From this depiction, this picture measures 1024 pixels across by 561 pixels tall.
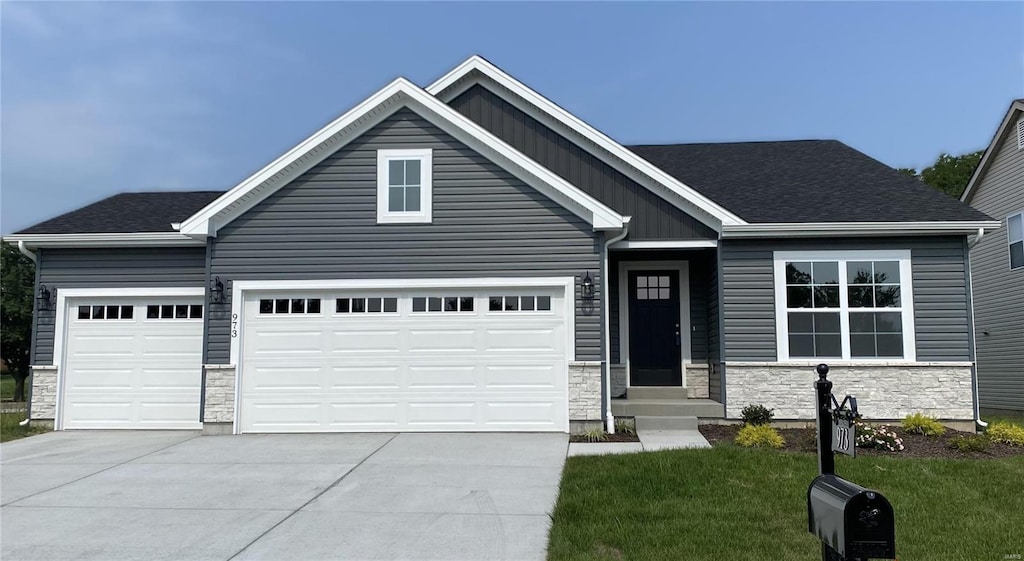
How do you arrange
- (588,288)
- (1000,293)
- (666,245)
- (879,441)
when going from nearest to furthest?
(879,441)
(588,288)
(666,245)
(1000,293)

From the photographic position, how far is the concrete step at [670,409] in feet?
35.7

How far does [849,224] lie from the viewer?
10766 mm

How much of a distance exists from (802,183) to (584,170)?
407 cm

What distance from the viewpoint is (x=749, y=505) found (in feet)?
20.5

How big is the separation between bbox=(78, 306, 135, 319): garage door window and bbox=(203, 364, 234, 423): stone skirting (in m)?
2.42

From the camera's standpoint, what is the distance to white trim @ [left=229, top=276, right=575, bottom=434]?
34.6 feet

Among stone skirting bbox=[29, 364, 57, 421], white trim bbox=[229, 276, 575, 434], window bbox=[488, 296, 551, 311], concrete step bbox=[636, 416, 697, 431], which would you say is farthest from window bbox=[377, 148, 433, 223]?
stone skirting bbox=[29, 364, 57, 421]

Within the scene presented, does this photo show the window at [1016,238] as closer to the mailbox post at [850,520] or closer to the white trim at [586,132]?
the white trim at [586,132]

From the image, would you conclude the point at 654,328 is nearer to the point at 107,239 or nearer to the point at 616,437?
the point at 616,437

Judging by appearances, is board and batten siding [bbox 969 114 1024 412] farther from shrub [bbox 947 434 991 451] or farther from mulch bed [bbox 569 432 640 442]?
mulch bed [bbox 569 432 640 442]

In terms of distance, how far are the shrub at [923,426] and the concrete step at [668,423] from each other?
2.99 m

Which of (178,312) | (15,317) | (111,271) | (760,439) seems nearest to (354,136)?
(178,312)

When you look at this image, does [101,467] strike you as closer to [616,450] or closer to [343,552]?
[343,552]

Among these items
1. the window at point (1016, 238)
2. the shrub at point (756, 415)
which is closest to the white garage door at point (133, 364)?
the shrub at point (756, 415)
